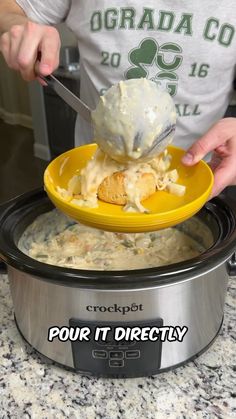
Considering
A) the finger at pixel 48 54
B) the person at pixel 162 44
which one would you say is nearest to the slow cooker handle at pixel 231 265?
the person at pixel 162 44

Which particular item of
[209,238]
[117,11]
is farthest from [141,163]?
[117,11]

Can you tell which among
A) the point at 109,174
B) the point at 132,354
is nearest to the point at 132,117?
the point at 109,174

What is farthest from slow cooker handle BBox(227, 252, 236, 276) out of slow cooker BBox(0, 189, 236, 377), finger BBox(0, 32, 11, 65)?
finger BBox(0, 32, 11, 65)

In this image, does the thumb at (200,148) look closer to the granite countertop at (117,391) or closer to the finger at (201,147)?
the finger at (201,147)

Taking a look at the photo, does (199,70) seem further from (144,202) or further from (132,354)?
(132,354)

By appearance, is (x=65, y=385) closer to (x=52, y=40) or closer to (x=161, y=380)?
(x=161, y=380)

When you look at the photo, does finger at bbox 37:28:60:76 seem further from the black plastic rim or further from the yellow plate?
the black plastic rim
